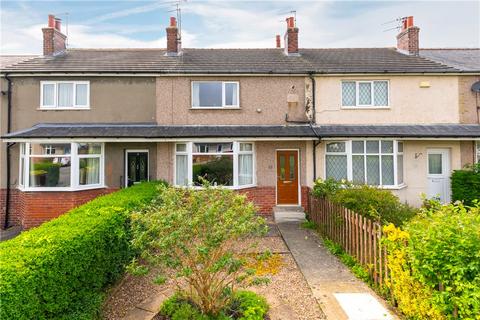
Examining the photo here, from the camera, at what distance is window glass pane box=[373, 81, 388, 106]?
43.8 ft

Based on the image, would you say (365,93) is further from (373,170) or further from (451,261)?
(451,261)

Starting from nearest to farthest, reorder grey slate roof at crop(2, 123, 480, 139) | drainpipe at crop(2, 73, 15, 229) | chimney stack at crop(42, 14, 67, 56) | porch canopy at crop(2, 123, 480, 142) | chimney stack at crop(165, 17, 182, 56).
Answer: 1. porch canopy at crop(2, 123, 480, 142)
2. grey slate roof at crop(2, 123, 480, 139)
3. drainpipe at crop(2, 73, 15, 229)
4. chimney stack at crop(42, 14, 67, 56)
5. chimney stack at crop(165, 17, 182, 56)

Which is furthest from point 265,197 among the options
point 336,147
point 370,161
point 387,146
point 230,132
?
point 387,146

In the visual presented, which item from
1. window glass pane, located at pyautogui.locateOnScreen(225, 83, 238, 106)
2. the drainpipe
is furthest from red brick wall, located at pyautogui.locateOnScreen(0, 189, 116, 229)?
window glass pane, located at pyautogui.locateOnScreen(225, 83, 238, 106)

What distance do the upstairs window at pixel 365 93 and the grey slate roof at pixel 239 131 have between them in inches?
45.8

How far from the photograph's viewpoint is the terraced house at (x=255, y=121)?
1247 centimetres

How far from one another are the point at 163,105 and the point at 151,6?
4.50m

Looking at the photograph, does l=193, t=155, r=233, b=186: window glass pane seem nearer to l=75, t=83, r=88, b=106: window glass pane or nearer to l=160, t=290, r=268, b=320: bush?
l=75, t=83, r=88, b=106: window glass pane

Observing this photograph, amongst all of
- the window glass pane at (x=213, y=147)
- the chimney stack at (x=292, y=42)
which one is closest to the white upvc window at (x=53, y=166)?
the window glass pane at (x=213, y=147)

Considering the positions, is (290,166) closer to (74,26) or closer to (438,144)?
(438,144)

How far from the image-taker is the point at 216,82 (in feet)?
43.9

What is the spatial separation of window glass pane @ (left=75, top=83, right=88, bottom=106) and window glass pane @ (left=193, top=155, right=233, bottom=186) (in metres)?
5.91

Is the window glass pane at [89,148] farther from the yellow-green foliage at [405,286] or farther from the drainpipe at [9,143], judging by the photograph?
the yellow-green foliage at [405,286]

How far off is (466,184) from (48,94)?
1885 centimetres
